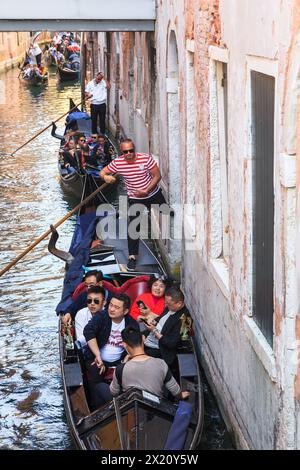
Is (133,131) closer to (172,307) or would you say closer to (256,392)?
(172,307)

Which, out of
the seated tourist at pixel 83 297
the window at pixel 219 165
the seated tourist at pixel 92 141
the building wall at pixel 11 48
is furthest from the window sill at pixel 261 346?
the building wall at pixel 11 48

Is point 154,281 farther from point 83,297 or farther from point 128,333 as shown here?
point 128,333

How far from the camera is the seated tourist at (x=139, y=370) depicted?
12.5ft

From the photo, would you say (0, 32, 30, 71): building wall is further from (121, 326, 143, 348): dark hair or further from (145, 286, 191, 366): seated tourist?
(121, 326, 143, 348): dark hair

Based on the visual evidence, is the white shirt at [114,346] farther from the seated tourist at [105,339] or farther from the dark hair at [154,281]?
the dark hair at [154,281]

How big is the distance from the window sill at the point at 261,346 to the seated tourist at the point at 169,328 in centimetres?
80

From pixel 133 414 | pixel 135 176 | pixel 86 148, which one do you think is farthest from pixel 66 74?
pixel 133 414

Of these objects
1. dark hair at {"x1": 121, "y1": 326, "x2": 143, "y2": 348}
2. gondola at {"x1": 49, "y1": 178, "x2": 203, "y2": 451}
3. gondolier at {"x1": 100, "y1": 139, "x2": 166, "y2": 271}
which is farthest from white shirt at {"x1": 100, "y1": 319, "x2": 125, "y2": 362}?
gondolier at {"x1": 100, "y1": 139, "x2": 166, "y2": 271}

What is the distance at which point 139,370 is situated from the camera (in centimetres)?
382

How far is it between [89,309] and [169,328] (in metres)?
0.41

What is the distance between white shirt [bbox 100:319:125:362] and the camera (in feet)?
14.9

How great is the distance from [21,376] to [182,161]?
5.13 ft

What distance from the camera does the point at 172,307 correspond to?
4.59 metres

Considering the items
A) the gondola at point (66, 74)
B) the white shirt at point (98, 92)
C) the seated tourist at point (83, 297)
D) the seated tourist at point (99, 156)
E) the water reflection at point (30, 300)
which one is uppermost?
the seated tourist at point (83, 297)
